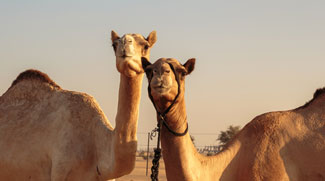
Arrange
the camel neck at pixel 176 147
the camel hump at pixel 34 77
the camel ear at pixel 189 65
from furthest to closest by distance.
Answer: the camel hump at pixel 34 77
the camel ear at pixel 189 65
the camel neck at pixel 176 147

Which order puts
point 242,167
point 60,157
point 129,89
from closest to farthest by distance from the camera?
point 242,167 → point 129,89 → point 60,157

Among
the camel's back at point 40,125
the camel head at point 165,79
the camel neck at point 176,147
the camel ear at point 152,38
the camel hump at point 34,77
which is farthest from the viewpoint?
the camel hump at point 34,77

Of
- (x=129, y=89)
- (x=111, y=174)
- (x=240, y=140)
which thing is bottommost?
(x=111, y=174)

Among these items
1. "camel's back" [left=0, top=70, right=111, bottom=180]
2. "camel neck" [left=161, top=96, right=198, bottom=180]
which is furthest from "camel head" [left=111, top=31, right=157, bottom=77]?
"camel's back" [left=0, top=70, right=111, bottom=180]

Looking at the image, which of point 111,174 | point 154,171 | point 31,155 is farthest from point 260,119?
point 31,155

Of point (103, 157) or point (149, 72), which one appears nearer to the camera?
point (149, 72)

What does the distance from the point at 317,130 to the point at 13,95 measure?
4543 millimetres

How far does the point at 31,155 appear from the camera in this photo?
8.10 meters

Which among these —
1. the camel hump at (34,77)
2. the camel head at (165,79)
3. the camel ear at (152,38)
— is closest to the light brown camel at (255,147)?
the camel head at (165,79)

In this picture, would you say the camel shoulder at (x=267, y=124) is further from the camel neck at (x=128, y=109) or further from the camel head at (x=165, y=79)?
the camel neck at (x=128, y=109)

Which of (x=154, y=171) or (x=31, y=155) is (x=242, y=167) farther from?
(x=31, y=155)

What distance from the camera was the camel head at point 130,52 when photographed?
6.36 m

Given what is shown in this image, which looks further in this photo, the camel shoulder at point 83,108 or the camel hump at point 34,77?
the camel hump at point 34,77

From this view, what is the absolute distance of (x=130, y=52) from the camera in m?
6.37
